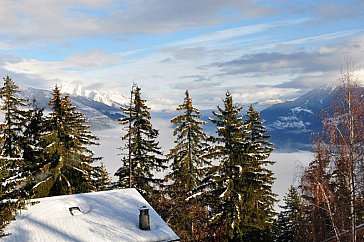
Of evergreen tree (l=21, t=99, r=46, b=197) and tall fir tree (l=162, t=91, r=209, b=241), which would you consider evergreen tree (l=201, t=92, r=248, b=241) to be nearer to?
tall fir tree (l=162, t=91, r=209, b=241)

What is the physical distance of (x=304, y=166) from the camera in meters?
16.0

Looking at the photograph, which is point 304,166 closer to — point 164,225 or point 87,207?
point 164,225

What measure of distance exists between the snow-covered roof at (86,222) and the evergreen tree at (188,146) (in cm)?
909

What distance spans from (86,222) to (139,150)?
12.0 metres

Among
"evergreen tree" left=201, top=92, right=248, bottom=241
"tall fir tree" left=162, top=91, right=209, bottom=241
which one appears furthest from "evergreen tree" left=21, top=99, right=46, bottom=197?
"evergreen tree" left=201, top=92, right=248, bottom=241

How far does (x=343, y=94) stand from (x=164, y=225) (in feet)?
40.2

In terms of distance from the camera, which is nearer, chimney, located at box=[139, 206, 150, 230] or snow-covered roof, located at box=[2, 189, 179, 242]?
snow-covered roof, located at box=[2, 189, 179, 242]

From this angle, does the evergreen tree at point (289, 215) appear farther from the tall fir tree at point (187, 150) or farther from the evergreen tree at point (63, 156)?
the evergreen tree at point (63, 156)

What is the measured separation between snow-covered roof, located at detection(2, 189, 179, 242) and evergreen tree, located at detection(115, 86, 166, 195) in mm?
8483

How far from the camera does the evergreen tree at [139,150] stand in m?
32.0

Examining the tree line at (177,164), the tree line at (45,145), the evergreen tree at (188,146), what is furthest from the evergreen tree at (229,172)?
the tree line at (45,145)

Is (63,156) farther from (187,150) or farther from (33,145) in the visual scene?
(187,150)

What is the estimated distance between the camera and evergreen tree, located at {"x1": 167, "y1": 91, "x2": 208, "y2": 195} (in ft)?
106

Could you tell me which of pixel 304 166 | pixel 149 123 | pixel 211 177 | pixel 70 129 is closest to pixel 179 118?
pixel 149 123
